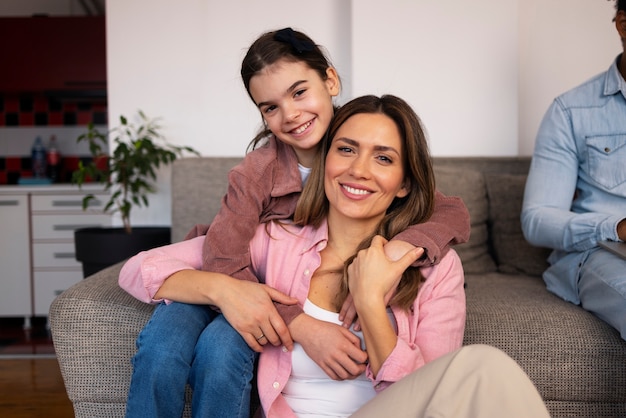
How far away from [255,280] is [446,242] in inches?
17.9

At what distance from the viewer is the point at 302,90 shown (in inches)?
67.5

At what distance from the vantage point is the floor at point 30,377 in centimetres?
272

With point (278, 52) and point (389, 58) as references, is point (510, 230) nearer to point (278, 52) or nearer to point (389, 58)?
point (389, 58)

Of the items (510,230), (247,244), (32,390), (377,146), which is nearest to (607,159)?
(510,230)

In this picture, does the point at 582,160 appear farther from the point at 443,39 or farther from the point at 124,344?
the point at 124,344

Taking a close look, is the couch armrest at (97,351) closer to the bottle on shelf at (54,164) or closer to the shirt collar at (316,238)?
the shirt collar at (316,238)

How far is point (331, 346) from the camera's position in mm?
1383

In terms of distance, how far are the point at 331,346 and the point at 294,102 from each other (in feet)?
2.09

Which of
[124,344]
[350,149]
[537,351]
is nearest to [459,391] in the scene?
[350,149]

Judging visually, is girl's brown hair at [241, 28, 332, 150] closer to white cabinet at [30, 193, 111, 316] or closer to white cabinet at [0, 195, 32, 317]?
white cabinet at [30, 193, 111, 316]

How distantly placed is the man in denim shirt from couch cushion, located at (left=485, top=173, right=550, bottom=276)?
0.95 feet

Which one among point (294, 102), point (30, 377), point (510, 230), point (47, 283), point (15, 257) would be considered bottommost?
point (30, 377)

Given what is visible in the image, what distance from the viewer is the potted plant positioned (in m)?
3.12

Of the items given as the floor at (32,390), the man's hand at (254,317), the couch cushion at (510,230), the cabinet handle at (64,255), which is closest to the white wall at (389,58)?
the couch cushion at (510,230)
